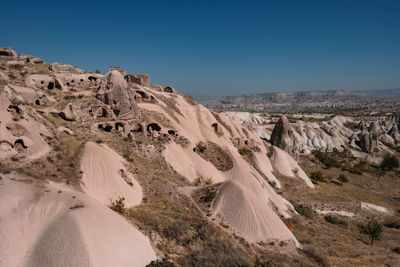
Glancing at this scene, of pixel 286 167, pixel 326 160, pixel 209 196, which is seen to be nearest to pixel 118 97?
pixel 209 196

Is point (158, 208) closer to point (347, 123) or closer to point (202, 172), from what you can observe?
point (202, 172)

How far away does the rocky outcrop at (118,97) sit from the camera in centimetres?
2639

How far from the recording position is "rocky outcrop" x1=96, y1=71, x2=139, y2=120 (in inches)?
1039

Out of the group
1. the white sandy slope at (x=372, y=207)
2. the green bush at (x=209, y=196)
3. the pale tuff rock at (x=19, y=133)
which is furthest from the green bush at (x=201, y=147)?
the white sandy slope at (x=372, y=207)

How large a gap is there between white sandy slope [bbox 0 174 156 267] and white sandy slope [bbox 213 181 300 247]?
6536 mm

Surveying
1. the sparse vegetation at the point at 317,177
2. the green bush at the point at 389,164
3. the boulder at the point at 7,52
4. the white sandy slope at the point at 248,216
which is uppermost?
the boulder at the point at 7,52

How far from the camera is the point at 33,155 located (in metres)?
14.0

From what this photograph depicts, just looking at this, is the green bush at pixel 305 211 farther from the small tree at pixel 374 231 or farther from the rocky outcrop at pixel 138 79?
the rocky outcrop at pixel 138 79

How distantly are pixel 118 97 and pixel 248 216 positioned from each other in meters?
20.2

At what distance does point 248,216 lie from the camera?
1480cm

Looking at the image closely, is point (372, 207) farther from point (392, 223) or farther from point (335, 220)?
point (335, 220)

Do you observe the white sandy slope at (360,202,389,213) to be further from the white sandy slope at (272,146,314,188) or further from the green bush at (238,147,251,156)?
the green bush at (238,147,251,156)

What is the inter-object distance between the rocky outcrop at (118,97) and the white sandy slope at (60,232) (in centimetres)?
1617

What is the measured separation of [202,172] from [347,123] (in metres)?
74.4
